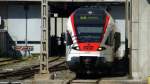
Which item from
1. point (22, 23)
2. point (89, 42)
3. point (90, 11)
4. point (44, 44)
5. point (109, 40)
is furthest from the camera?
point (22, 23)

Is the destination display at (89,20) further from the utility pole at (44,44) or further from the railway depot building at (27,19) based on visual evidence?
the railway depot building at (27,19)

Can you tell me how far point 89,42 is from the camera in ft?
80.8

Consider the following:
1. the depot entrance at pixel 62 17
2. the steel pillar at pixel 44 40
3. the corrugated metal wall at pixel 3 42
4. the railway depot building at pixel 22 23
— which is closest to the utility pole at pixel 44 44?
the steel pillar at pixel 44 40

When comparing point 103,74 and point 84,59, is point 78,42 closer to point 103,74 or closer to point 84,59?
point 84,59

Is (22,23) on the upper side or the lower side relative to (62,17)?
lower

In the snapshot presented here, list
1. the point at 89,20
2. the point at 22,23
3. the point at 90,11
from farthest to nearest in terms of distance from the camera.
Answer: the point at 22,23
the point at 90,11
the point at 89,20

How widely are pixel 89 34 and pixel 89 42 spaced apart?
0.49 meters

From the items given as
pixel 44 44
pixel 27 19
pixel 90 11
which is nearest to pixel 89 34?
pixel 90 11

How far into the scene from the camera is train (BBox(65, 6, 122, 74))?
2439 cm

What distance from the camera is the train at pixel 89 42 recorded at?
24391mm

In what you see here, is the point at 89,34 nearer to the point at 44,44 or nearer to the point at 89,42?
the point at 89,42

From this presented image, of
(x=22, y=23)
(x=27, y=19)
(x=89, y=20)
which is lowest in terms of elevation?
(x=89, y=20)

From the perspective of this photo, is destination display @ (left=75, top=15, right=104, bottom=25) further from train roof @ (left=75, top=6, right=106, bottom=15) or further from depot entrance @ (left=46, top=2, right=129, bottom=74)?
depot entrance @ (left=46, top=2, right=129, bottom=74)

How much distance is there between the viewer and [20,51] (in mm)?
48875
